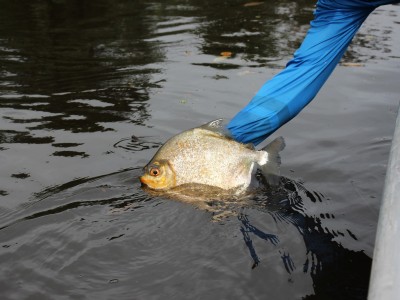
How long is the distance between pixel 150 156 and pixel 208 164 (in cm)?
102

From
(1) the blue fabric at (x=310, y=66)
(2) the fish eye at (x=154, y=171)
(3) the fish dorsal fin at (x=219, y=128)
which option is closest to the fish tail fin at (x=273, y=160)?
(1) the blue fabric at (x=310, y=66)

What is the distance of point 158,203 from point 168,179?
0.22 meters

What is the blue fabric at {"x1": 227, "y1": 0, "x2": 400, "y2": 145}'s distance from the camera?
4.25 meters

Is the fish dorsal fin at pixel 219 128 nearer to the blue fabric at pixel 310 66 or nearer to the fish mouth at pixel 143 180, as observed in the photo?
the blue fabric at pixel 310 66

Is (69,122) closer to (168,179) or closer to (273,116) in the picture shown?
(168,179)

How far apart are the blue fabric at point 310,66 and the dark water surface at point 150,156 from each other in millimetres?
624

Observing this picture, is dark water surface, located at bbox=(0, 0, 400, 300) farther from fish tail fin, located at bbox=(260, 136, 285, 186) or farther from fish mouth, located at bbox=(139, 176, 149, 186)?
fish tail fin, located at bbox=(260, 136, 285, 186)

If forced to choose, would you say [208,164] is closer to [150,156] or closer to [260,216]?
[260,216]

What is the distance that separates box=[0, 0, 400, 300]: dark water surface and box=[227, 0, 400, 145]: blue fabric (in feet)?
2.05

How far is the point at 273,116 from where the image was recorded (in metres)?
4.36

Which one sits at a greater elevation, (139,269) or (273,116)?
(273,116)

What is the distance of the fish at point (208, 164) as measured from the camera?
4316 millimetres

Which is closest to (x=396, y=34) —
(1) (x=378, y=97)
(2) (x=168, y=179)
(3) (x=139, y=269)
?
(1) (x=378, y=97)

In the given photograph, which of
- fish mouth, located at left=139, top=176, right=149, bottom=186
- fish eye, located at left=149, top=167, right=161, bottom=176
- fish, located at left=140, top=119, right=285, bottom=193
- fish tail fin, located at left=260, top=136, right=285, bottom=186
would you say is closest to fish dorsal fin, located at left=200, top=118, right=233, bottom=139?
fish, located at left=140, top=119, right=285, bottom=193
